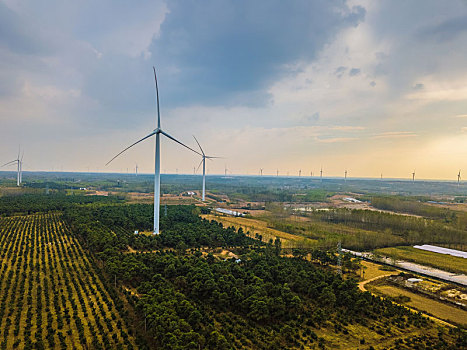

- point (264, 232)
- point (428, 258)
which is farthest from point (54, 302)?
point (428, 258)

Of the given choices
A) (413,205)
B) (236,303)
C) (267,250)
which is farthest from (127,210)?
(413,205)

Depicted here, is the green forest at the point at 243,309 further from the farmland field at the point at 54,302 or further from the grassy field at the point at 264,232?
the grassy field at the point at 264,232

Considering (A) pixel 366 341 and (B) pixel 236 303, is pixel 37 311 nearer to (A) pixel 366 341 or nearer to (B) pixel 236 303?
(B) pixel 236 303

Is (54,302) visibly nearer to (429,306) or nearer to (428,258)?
(429,306)

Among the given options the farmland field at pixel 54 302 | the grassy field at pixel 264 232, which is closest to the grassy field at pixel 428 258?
the grassy field at pixel 264 232

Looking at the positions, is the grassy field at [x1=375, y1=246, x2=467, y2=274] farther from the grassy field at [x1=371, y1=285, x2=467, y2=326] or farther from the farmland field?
the farmland field
